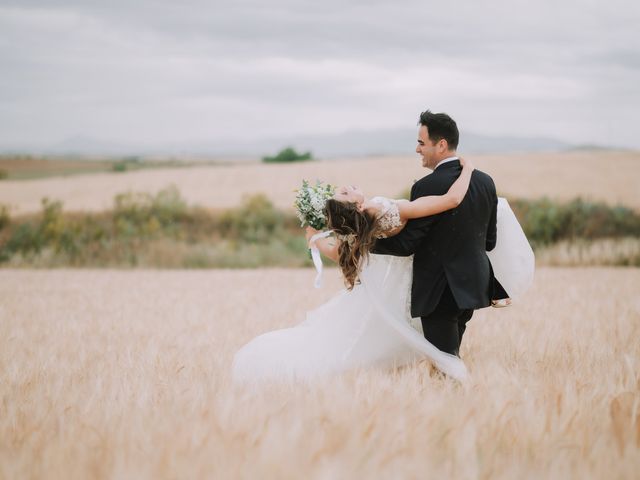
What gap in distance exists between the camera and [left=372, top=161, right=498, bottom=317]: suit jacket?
4.33 m

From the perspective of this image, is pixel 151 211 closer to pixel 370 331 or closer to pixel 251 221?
pixel 251 221

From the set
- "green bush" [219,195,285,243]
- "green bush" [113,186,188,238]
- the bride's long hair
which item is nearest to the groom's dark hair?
the bride's long hair

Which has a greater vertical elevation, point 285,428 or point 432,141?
point 432,141

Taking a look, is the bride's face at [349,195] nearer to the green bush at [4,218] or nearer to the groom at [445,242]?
the groom at [445,242]

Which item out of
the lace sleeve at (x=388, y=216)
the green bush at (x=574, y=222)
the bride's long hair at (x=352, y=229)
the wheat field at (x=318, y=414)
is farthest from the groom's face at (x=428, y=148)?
the green bush at (x=574, y=222)

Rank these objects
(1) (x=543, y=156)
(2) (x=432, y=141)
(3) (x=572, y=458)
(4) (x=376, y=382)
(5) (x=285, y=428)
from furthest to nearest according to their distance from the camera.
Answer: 1. (1) (x=543, y=156)
2. (2) (x=432, y=141)
3. (4) (x=376, y=382)
4. (5) (x=285, y=428)
5. (3) (x=572, y=458)

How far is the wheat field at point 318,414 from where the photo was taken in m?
2.56

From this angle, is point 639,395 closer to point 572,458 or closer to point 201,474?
point 572,458

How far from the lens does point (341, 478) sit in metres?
2.42

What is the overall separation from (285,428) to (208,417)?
1.36 ft

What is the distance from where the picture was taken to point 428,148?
4402mm

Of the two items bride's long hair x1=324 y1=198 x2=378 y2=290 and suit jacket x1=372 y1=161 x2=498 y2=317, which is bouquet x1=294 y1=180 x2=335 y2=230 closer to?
bride's long hair x1=324 y1=198 x2=378 y2=290

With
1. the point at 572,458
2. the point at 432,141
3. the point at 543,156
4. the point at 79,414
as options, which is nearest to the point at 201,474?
the point at 79,414

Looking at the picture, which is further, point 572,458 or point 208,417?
point 208,417
